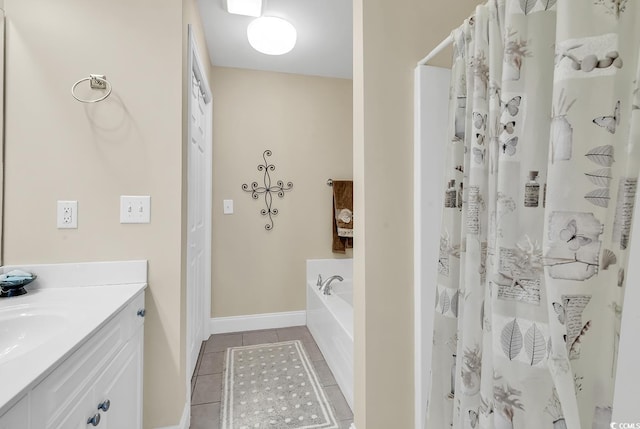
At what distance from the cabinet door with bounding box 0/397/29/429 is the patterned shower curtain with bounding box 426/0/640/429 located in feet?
3.59

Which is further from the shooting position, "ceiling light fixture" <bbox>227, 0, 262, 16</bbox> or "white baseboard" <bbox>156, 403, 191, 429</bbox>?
"ceiling light fixture" <bbox>227, 0, 262, 16</bbox>

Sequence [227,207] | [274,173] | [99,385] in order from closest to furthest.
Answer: [99,385] → [227,207] → [274,173]

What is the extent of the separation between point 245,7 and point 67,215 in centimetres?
166

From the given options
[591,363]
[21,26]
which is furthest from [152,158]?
[591,363]

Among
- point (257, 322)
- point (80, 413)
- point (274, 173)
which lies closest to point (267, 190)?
point (274, 173)

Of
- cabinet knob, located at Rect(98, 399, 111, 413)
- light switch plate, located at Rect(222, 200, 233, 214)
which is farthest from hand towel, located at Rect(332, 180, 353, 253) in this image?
cabinet knob, located at Rect(98, 399, 111, 413)

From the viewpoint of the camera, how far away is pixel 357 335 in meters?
1.36

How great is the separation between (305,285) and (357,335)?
1680 mm

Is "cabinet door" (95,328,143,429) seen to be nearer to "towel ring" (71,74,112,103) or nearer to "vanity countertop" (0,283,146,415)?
"vanity countertop" (0,283,146,415)

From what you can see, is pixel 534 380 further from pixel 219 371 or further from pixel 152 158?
pixel 219 371

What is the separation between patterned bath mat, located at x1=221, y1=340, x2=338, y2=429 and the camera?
1650 millimetres

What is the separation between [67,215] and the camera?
4.53 feet

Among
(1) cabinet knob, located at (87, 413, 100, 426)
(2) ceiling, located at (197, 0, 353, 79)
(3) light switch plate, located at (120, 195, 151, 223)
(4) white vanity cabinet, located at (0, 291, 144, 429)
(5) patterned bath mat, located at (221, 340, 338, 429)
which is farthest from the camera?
(2) ceiling, located at (197, 0, 353, 79)

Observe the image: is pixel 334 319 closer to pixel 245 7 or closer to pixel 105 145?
pixel 105 145
